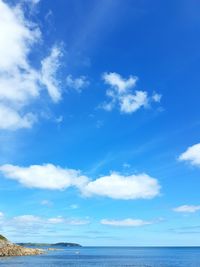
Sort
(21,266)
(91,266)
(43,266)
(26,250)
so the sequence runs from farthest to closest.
→ (26,250) < (91,266) < (43,266) < (21,266)

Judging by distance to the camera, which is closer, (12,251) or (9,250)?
(9,250)

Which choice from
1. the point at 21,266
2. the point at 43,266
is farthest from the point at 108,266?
the point at 21,266

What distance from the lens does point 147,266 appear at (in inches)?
4508

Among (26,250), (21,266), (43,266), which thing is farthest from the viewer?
(26,250)

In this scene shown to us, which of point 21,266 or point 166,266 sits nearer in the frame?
point 21,266

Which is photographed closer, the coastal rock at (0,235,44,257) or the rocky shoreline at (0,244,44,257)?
the rocky shoreline at (0,244,44,257)

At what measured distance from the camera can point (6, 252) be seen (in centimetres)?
15188

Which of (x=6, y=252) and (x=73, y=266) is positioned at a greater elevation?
(x=6, y=252)

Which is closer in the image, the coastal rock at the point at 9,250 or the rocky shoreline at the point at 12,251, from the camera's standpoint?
the rocky shoreline at the point at 12,251

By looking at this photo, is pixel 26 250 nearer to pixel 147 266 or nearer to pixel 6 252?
pixel 6 252

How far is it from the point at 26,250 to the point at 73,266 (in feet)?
195

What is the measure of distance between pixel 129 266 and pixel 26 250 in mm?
71932

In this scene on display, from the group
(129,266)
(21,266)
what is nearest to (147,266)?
(129,266)

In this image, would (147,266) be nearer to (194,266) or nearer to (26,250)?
(194,266)
